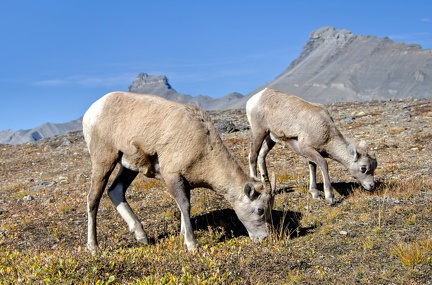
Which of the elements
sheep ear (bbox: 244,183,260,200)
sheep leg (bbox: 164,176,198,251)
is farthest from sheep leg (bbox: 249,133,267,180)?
sheep leg (bbox: 164,176,198,251)

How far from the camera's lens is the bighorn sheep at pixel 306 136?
41.7 feet

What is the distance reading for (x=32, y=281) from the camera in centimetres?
682

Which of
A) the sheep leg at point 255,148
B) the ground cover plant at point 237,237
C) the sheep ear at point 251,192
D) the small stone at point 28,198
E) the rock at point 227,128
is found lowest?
the ground cover plant at point 237,237

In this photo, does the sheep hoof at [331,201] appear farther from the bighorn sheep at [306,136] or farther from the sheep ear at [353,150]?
the sheep ear at [353,150]

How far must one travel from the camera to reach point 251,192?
30.4ft

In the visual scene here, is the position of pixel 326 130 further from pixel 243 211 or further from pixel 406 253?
pixel 406 253

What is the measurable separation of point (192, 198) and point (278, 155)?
368 inches

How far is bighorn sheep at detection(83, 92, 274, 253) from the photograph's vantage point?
30.3 ft

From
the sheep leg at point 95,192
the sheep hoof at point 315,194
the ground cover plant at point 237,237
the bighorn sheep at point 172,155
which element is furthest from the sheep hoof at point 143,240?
the sheep hoof at point 315,194

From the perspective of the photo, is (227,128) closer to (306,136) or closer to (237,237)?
(306,136)

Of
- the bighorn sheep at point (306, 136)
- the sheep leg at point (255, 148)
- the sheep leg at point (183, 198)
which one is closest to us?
the sheep leg at point (183, 198)

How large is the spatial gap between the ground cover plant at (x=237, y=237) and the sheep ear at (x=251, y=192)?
792mm

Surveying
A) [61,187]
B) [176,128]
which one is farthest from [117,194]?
[61,187]

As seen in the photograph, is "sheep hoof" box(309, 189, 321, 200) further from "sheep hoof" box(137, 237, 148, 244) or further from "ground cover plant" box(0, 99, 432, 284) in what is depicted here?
"sheep hoof" box(137, 237, 148, 244)
